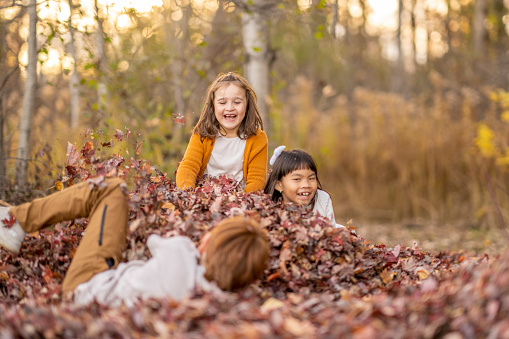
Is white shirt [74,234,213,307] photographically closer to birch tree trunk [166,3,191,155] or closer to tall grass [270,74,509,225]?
birch tree trunk [166,3,191,155]

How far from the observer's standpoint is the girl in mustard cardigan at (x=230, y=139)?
419 centimetres

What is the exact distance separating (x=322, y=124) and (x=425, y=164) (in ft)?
7.36

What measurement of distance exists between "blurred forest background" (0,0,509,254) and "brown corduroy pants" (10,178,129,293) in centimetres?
169

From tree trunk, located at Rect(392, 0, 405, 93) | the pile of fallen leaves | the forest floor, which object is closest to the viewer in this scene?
the pile of fallen leaves

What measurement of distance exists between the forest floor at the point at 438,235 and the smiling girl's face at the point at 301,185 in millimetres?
3245

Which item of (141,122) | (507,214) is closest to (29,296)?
(141,122)

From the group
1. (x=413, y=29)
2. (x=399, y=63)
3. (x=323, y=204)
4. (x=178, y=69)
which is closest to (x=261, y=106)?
(x=178, y=69)

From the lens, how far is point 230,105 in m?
4.18

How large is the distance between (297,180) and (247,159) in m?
0.65

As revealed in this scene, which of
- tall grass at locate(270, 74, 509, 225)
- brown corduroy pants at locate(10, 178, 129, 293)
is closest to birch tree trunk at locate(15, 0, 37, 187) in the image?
brown corduroy pants at locate(10, 178, 129, 293)

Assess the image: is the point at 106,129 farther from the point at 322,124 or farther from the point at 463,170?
the point at 463,170

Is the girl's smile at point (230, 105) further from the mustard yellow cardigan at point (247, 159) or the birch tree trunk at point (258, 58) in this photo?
the birch tree trunk at point (258, 58)

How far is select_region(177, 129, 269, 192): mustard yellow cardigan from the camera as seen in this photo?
4.14 metres

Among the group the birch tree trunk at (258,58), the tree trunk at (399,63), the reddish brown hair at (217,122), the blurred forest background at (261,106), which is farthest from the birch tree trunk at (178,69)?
the tree trunk at (399,63)
